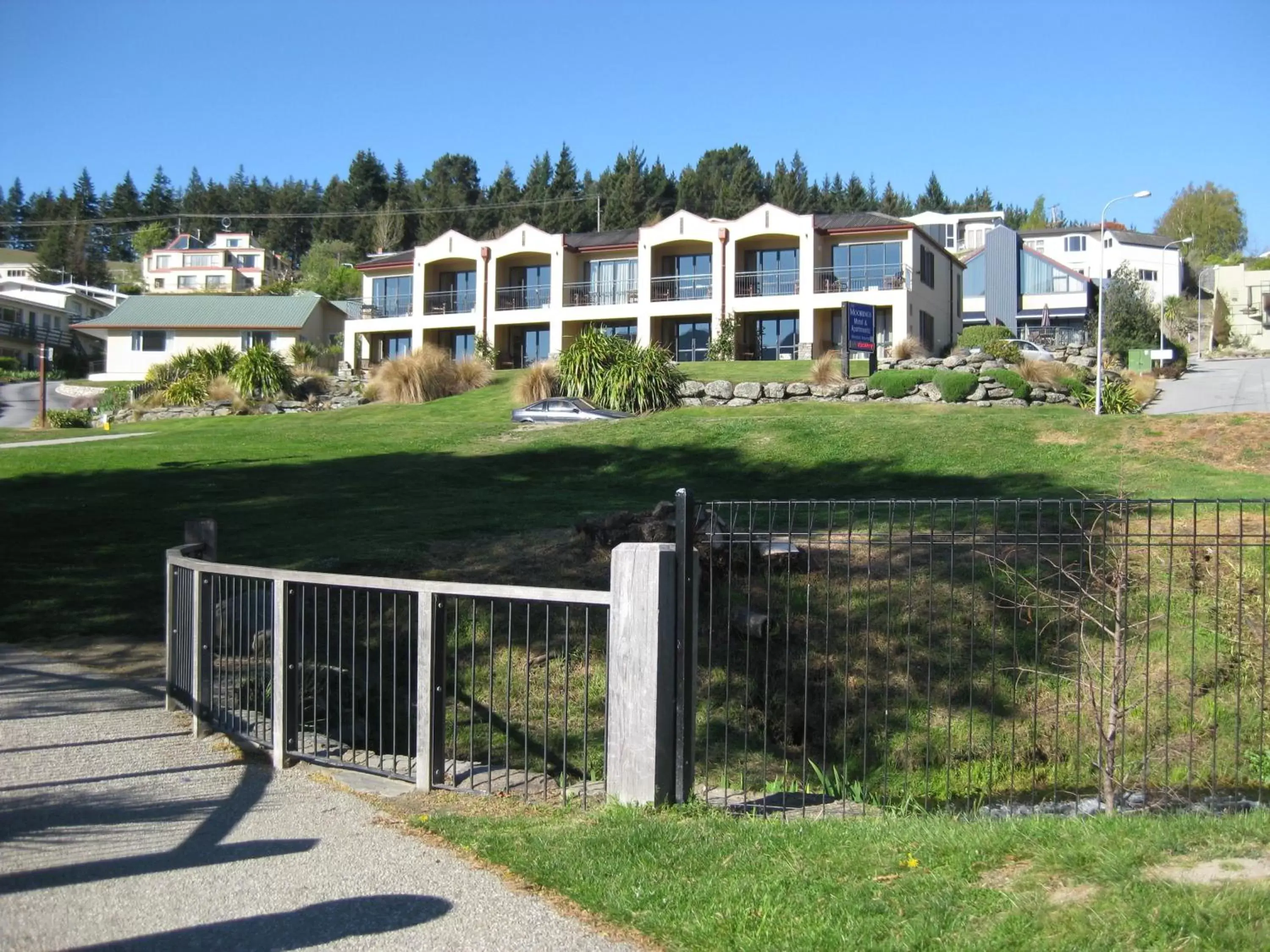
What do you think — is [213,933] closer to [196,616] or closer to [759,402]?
[196,616]

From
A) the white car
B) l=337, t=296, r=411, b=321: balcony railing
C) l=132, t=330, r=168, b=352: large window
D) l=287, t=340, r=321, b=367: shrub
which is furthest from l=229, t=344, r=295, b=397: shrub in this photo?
the white car

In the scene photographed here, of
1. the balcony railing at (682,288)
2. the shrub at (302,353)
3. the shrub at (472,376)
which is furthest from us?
the shrub at (302,353)

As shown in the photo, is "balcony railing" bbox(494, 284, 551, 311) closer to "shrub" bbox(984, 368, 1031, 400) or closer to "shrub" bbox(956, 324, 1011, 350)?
"shrub" bbox(956, 324, 1011, 350)

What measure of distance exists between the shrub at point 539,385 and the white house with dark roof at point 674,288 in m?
14.9

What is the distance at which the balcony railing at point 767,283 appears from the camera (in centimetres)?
4844

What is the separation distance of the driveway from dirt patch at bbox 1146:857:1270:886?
23520 mm

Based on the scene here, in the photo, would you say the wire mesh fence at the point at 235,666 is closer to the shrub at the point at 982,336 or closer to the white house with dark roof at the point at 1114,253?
the shrub at the point at 982,336

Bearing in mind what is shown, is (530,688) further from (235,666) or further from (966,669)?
(966,669)

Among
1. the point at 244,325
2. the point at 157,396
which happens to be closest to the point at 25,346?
the point at 244,325

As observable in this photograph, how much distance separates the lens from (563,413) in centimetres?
3039

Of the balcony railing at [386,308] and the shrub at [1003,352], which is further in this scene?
the balcony railing at [386,308]

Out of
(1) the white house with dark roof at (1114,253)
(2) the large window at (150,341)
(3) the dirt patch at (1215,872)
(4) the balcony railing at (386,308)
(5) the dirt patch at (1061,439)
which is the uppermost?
(1) the white house with dark roof at (1114,253)

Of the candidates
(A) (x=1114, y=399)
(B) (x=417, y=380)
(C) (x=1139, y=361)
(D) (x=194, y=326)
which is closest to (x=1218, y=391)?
(C) (x=1139, y=361)

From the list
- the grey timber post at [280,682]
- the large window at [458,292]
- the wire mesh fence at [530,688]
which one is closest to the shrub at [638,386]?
the wire mesh fence at [530,688]
